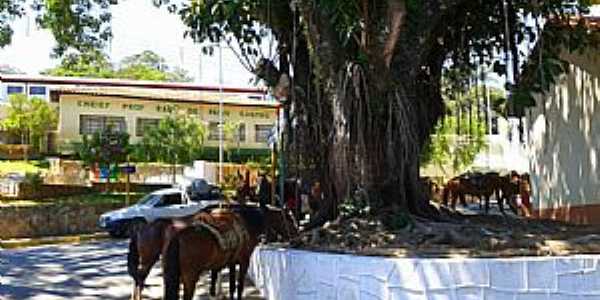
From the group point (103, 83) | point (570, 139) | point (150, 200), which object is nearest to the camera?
point (570, 139)

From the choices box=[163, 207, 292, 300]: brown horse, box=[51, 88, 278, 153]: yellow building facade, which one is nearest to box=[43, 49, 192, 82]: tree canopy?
box=[51, 88, 278, 153]: yellow building facade

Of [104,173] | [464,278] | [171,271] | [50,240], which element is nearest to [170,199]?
[50,240]

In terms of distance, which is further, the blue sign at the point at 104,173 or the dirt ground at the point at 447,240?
the blue sign at the point at 104,173

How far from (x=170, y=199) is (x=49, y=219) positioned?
157 inches

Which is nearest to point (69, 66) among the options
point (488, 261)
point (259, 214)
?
point (259, 214)

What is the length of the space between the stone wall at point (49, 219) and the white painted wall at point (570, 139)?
49.2 feet

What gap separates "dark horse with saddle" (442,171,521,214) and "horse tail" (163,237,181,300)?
49.5 ft

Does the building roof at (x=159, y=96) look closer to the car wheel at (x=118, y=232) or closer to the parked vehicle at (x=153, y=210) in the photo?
the parked vehicle at (x=153, y=210)

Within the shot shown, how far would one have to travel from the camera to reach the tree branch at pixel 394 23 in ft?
29.7

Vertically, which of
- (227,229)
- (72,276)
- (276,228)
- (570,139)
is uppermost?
(570,139)

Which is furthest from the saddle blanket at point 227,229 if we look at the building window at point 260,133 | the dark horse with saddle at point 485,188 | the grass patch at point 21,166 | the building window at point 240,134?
the building window at point 260,133

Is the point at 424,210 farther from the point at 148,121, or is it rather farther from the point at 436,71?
the point at 148,121

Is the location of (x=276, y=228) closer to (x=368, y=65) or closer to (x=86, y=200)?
(x=368, y=65)

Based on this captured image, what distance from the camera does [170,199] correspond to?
24812 mm
